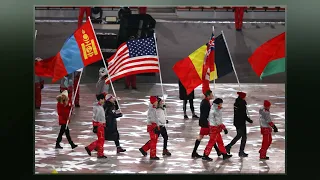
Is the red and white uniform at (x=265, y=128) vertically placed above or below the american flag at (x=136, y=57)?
below

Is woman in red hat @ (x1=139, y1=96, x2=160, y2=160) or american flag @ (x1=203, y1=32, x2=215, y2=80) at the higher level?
american flag @ (x1=203, y1=32, x2=215, y2=80)

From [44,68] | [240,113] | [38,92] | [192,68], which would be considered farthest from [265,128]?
[38,92]

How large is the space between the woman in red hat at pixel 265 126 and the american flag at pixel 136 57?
2830mm

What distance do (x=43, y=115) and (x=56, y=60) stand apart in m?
5.03

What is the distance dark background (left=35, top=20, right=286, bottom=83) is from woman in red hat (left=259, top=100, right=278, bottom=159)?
34.9ft

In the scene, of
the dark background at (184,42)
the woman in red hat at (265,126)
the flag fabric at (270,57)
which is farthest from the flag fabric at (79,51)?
the dark background at (184,42)

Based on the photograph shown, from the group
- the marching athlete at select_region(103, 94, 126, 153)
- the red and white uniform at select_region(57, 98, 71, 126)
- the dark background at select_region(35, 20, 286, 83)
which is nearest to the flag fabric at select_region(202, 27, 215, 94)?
the marching athlete at select_region(103, 94, 126, 153)

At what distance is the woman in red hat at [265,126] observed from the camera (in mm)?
23344

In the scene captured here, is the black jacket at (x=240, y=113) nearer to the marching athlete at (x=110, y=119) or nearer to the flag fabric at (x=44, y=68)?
the marching athlete at (x=110, y=119)

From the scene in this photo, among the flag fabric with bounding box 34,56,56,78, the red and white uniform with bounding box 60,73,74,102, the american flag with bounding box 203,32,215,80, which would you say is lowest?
the red and white uniform with bounding box 60,73,74,102

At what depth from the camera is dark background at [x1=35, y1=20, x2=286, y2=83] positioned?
35.0 metres

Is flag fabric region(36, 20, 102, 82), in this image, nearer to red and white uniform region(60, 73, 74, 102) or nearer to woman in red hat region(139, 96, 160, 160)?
woman in red hat region(139, 96, 160, 160)

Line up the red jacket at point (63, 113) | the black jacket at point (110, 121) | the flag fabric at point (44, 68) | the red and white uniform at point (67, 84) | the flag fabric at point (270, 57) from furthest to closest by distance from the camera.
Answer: the red and white uniform at point (67, 84) < the flag fabric at point (44, 68) < the red jacket at point (63, 113) < the black jacket at point (110, 121) < the flag fabric at point (270, 57)
